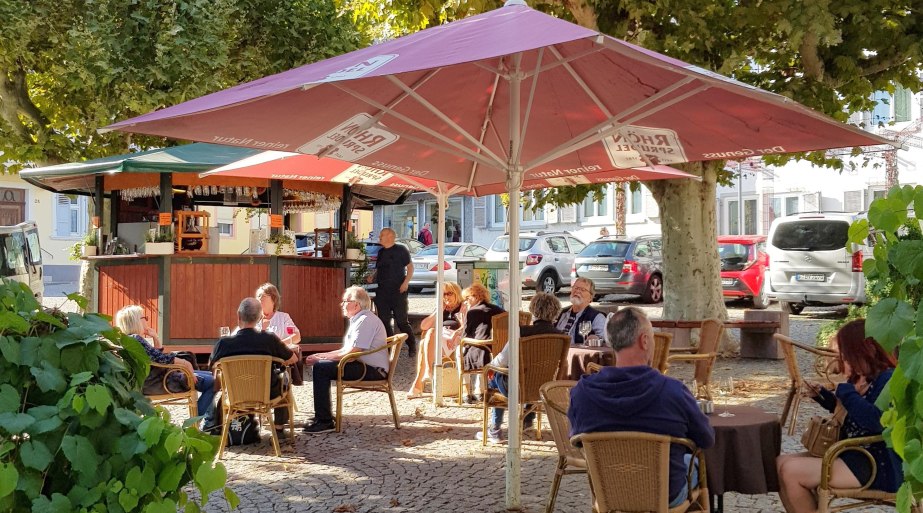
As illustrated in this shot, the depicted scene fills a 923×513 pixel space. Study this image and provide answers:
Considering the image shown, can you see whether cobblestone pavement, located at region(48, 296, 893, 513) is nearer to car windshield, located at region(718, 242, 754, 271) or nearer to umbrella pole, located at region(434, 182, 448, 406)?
umbrella pole, located at region(434, 182, 448, 406)

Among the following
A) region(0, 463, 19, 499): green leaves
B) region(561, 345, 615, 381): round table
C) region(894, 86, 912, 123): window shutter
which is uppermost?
region(894, 86, 912, 123): window shutter

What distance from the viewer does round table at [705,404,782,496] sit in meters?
4.98

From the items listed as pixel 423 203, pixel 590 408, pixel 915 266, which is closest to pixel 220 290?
pixel 590 408

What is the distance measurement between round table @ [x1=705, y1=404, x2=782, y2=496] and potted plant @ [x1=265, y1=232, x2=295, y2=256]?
33.3ft

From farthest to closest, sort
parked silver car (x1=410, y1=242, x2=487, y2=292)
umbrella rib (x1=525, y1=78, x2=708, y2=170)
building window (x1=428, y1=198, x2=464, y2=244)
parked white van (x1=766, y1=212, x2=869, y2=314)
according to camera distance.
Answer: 1. building window (x1=428, y1=198, x2=464, y2=244)
2. parked silver car (x1=410, y1=242, x2=487, y2=292)
3. parked white van (x1=766, y1=212, x2=869, y2=314)
4. umbrella rib (x1=525, y1=78, x2=708, y2=170)

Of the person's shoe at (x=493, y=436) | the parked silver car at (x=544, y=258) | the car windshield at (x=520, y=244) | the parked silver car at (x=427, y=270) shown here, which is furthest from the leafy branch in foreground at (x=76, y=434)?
the parked silver car at (x=544, y=258)

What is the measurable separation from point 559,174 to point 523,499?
3.66m

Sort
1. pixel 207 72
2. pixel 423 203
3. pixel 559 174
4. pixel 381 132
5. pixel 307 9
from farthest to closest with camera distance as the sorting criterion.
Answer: pixel 423 203 < pixel 307 9 < pixel 207 72 < pixel 559 174 < pixel 381 132

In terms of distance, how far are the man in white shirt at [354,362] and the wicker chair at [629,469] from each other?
439 cm

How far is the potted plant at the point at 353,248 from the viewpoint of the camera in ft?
50.9

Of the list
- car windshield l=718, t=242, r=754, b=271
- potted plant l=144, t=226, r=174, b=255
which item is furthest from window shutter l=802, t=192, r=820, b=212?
potted plant l=144, t=226, r=174, b=255

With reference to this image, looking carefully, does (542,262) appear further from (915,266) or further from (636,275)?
(915,266)

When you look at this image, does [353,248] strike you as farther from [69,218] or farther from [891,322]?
[69,218]

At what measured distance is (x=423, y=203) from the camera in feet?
182
